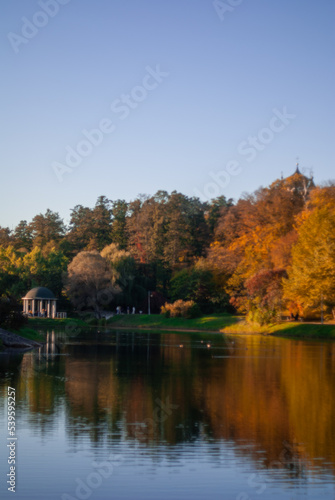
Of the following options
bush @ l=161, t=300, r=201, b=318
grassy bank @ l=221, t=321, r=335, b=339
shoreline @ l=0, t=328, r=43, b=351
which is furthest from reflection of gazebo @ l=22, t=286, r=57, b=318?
shoreline @ l=0, t=328, r=43, b=351

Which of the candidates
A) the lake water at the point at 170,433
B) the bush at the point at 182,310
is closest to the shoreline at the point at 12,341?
the lake water at the point at 170,433

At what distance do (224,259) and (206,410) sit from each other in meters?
53.8

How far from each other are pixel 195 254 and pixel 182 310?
21.9m

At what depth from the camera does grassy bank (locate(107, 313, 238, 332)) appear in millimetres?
60469

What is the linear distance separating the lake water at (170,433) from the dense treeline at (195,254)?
56.4 ft

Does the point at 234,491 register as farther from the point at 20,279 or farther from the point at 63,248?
the point at 63,248

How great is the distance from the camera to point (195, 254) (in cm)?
8744

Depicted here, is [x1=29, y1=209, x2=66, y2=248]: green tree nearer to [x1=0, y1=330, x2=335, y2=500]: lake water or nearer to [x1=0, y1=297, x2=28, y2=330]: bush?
[x1=0, y1=297, x2=28, y2=330]: bush

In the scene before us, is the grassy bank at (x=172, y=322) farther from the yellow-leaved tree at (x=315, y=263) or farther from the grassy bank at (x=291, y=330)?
the yellow-leaved tree at (x=315, y=263)

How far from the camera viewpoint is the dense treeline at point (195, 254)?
50031 mm

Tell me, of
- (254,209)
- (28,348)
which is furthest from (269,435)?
(254,209)

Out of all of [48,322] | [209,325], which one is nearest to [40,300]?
[48,322]

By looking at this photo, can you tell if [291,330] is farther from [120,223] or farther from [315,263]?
[120,223]

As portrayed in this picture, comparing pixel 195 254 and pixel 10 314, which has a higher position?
pixel 195 254
